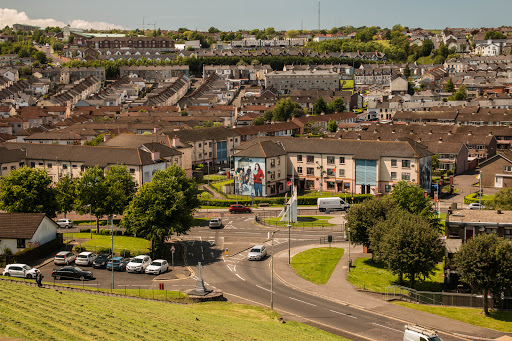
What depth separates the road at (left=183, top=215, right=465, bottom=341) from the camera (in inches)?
1474

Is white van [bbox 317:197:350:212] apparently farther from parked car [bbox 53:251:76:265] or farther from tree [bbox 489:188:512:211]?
parked car [bbox 53:251:76:265]

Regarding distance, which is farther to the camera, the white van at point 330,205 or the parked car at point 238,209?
the parked car at point 238,209

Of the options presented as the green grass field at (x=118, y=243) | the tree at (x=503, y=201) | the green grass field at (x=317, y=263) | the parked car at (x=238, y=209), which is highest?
the tree at (x=503, y=201)

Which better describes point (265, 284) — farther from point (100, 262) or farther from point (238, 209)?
point (238, 209)

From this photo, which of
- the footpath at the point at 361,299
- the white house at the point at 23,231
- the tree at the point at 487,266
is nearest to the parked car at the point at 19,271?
the white house at the point at 23,231

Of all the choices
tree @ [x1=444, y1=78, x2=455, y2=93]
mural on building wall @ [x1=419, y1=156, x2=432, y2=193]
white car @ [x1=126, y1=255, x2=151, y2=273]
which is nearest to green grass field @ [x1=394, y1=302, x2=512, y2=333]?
white car @ [x1=126, y1=255, x2=151, y2=273]

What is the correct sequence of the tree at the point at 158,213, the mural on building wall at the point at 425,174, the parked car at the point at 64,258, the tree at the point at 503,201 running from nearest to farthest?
the parked car at the point at 64,258 < the tree at the point at 158,213 < the tree at the point at 503,201 < the mural on building wall at the point at 425,174


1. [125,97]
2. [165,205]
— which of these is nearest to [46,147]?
[165,205]

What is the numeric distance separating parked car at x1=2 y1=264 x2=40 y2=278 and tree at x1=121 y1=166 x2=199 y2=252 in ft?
34.9

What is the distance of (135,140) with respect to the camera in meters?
90.6

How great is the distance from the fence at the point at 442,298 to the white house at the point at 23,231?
28.8 meters

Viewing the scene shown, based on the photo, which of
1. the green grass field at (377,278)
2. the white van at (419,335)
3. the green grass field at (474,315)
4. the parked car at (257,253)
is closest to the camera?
the white van at (419,335)

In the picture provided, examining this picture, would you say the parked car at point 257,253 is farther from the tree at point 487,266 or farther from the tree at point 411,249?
the tree at point 487,266

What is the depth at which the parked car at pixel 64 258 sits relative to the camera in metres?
50.3
